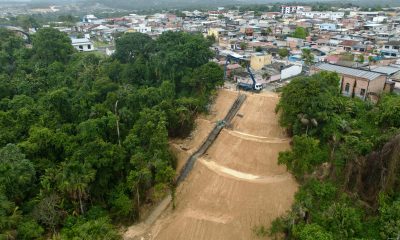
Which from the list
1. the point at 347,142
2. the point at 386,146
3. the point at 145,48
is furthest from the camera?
the point at 145,48

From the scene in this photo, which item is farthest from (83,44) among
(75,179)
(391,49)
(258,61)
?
(391,49)

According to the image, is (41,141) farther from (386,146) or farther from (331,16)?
(331,16)

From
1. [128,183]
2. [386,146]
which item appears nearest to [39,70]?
[128,183]

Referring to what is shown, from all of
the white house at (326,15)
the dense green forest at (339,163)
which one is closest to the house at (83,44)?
the dense green forest at (339,163)

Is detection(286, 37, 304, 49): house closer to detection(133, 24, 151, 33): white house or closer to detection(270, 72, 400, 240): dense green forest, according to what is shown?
detection(270, 72, 400, 240): dense green forest

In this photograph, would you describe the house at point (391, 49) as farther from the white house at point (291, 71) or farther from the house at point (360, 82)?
the house at point (360, 82)

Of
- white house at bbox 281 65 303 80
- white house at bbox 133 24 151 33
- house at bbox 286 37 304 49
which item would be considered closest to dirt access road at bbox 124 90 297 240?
white house at bbox 281 65 303 80

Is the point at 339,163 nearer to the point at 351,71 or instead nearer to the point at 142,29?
the point at 351,71
